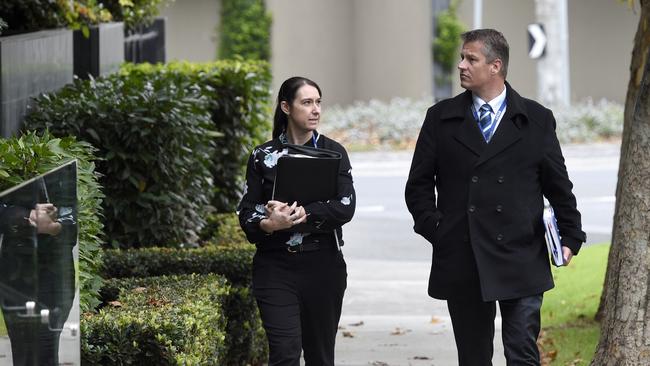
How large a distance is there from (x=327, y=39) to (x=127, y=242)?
22.2 metres

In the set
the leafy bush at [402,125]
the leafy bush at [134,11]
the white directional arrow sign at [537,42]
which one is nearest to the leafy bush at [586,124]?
the leafy bush at [402,125]

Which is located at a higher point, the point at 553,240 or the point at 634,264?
the point at 553,240

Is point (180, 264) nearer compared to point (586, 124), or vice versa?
point (180, 264)

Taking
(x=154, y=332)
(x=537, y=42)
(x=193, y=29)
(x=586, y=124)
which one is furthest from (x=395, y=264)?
(x=193, y=29)

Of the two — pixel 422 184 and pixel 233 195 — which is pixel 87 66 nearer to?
pixel 233 195

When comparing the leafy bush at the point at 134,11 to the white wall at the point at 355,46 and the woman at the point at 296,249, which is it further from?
the white wall at the point at 355,46

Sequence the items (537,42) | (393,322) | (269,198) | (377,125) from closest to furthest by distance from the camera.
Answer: (269,198), (393,322), (537,42), (377,125)

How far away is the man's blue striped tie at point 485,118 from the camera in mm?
5738

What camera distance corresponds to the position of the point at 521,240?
5637 mm

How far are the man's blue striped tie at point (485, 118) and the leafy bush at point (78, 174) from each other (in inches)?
74.7

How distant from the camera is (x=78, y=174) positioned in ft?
19.3

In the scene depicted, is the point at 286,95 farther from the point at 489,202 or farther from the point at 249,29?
the point at 249,29

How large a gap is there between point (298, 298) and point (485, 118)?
1230mm

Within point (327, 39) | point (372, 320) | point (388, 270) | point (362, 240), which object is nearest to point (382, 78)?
point (327, 39)
